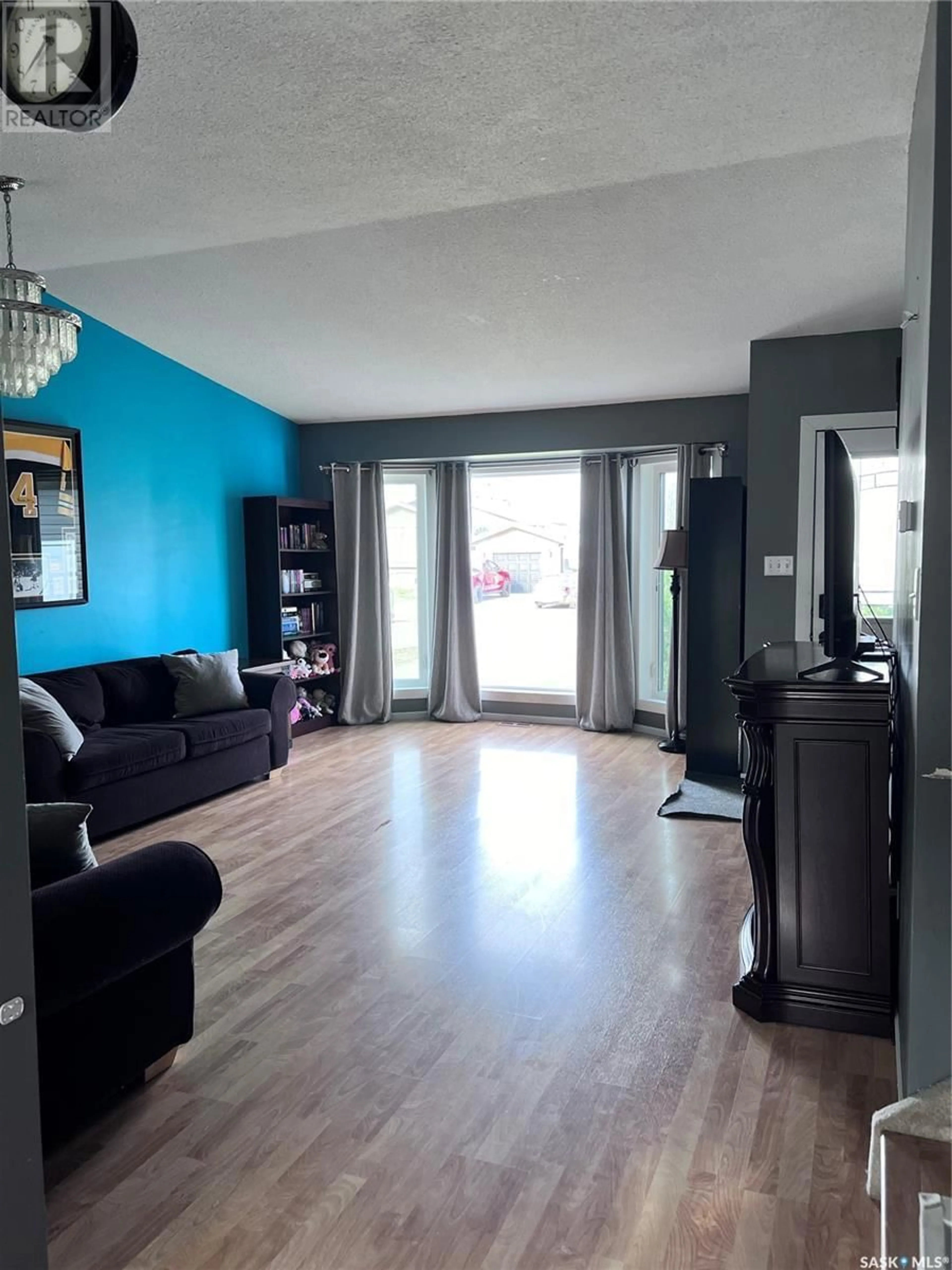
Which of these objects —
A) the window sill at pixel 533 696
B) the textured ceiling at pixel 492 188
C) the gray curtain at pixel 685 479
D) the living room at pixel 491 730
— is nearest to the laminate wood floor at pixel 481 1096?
the living room at pixel 491 730

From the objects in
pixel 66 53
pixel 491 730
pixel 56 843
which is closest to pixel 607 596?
pixel 491 730

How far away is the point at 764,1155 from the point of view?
6.61ft

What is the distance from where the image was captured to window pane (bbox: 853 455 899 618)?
187 inches

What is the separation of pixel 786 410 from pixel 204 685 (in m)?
3.75

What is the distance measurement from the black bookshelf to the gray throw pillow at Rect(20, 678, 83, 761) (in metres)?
2.08

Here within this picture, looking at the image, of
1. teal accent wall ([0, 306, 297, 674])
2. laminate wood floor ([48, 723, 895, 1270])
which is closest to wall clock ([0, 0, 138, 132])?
laminate wood floor ([48, 723, 895, 1270])

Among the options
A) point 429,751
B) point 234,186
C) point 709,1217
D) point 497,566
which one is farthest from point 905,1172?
point 497,566

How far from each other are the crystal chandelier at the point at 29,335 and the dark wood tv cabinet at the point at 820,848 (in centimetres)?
251

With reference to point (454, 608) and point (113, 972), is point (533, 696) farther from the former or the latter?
point (113, 972)

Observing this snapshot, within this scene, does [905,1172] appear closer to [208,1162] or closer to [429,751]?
[208,1162]

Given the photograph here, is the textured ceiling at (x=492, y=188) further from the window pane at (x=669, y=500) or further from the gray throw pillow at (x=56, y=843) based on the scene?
the gray throw pillow at (x=56, y=843)

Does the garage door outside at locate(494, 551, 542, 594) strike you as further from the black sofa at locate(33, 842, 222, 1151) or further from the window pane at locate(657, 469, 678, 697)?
the black sofa at locate(33, 842, 222, 1151)

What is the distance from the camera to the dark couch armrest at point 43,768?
4.14 metres

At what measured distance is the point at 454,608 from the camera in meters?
7.39
